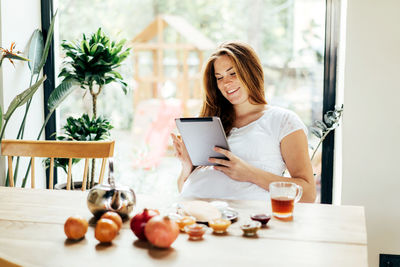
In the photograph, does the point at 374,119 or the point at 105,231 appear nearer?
the point at 105,231

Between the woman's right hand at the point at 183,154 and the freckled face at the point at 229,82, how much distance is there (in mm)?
289

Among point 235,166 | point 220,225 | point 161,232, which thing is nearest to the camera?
point 161,232

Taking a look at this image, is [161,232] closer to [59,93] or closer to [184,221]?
[184,221]

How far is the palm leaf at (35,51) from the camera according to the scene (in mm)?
2488

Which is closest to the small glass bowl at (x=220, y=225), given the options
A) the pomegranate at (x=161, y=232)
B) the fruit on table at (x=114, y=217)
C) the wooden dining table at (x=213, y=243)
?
the wooden dining table at (x=213, y=243)

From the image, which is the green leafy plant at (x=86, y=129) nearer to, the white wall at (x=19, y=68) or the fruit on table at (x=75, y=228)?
the white wall at (x=19, y=68)

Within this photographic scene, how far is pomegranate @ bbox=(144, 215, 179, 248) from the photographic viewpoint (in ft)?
3.83

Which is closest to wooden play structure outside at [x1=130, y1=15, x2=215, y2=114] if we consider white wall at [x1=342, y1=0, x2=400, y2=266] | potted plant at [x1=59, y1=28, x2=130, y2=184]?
potted plant at [x1=59, y1=28, x2=130, y2=184]

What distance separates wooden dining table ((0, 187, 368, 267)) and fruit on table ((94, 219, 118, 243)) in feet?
0.06

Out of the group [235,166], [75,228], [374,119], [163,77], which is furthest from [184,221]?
[163,77]

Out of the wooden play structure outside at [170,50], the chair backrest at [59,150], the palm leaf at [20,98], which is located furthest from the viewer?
the wooden play structure outside at [170,50]

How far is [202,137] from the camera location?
183cm

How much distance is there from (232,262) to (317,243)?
0.26 meters

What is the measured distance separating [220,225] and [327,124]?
128 centimetres
